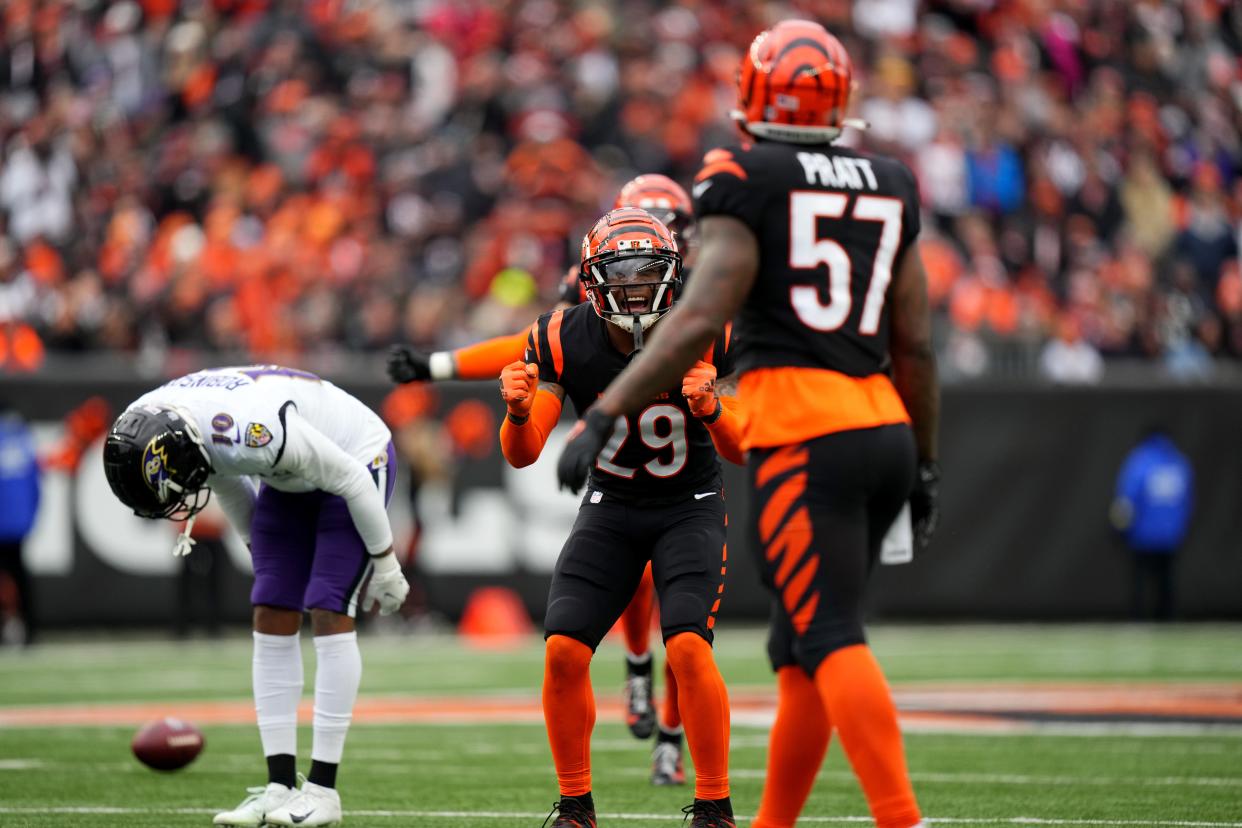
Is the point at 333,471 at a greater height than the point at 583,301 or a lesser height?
lesser

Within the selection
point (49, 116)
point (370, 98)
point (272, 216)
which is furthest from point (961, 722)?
point (49, 116)

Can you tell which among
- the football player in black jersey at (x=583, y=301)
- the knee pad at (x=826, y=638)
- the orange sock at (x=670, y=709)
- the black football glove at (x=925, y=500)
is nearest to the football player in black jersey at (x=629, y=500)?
the football player in black jersey at (x=583, y=301)

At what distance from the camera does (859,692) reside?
4.27 m

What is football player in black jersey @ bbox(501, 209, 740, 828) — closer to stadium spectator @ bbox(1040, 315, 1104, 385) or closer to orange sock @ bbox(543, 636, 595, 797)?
orange sock @ bbox(543, 636, 595, 797)

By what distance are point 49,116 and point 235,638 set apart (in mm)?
5886

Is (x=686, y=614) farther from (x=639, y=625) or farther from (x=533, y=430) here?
(x=639, y=625)

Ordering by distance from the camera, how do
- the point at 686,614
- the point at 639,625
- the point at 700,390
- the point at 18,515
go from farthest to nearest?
1. the point at 18,515
2. the point at 639,625
3. the point at 686,614
4. the point at 700,390

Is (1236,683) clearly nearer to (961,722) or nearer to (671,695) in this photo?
(961,722)

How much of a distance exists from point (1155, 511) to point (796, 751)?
11.0m

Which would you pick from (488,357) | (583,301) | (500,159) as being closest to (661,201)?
(583,301)

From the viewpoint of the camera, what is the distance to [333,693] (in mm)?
6016

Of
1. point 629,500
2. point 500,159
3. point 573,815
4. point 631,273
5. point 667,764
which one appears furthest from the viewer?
point 500,159

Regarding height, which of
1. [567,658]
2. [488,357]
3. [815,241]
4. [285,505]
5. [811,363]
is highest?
[815,241]

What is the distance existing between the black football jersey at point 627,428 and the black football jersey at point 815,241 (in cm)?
134
